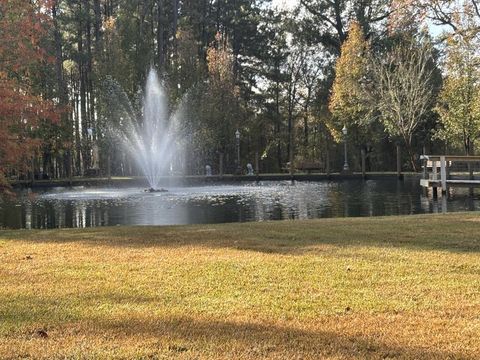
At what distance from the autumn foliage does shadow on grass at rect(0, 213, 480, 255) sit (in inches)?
65.0

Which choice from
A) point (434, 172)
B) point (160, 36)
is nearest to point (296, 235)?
point (434, 172)

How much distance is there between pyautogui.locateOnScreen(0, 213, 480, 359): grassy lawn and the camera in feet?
11.1

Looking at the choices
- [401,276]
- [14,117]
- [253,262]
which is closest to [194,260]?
[253,262]

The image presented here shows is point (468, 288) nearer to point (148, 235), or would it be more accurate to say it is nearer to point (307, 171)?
point (148, 235)

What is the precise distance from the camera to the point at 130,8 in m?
39.4

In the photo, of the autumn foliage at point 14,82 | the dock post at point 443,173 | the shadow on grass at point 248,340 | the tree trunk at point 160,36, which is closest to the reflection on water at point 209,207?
the dock post at point 443,173

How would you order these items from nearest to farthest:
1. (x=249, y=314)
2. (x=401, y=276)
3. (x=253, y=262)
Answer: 1. (x=249, y=314)
2. (x=401, y=276)
3. (x=253, y=262)

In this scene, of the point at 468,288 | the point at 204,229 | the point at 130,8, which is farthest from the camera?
the point at 130,8

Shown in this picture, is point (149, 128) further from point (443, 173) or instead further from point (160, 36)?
point (443, 173)

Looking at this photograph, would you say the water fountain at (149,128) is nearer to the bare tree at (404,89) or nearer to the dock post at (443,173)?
the bare tree at (404,89)

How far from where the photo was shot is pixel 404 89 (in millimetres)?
34688

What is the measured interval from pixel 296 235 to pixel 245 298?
149 inches

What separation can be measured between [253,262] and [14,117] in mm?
6433

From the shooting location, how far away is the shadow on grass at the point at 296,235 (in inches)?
286
